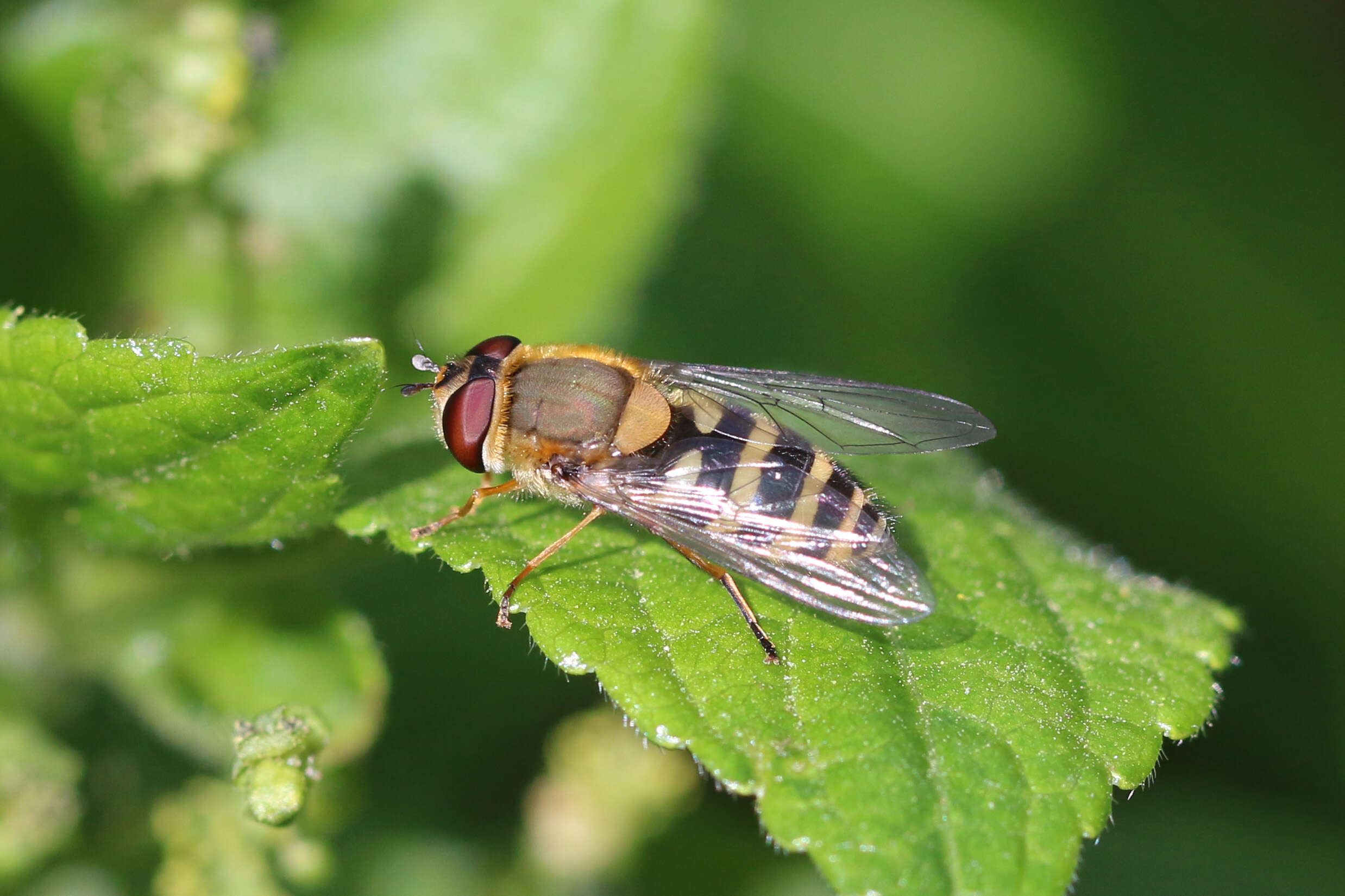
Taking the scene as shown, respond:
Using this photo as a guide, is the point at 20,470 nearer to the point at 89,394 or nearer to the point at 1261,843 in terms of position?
the point at 89,394

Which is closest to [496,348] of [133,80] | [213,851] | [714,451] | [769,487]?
[714,451]

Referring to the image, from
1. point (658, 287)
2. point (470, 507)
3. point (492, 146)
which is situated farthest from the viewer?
point (658, 287)

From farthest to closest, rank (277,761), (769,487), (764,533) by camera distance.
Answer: (769,487), (764,533), (277,761)

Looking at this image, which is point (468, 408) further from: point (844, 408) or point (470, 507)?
point (844, 408)

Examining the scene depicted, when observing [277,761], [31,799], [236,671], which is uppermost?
[277,761]

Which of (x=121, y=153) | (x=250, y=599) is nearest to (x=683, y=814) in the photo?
(x=250, y=599)

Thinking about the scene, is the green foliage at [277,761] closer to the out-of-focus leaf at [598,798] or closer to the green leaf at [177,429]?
the green leaf at [177,429]

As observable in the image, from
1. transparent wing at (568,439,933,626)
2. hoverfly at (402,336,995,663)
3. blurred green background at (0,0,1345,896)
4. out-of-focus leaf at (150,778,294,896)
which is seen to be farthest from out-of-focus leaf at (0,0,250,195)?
out-of-focus leaf at (150,778,294,896)

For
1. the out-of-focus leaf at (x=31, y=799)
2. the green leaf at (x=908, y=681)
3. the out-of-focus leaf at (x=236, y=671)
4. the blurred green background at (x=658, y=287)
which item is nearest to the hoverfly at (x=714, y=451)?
the green leaf at (x=908, y=681)

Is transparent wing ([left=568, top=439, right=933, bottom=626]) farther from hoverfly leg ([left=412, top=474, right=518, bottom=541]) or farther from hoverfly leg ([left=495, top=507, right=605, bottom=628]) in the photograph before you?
hoverfly leg ([left=412, top=474, right=518, bottom=541])
